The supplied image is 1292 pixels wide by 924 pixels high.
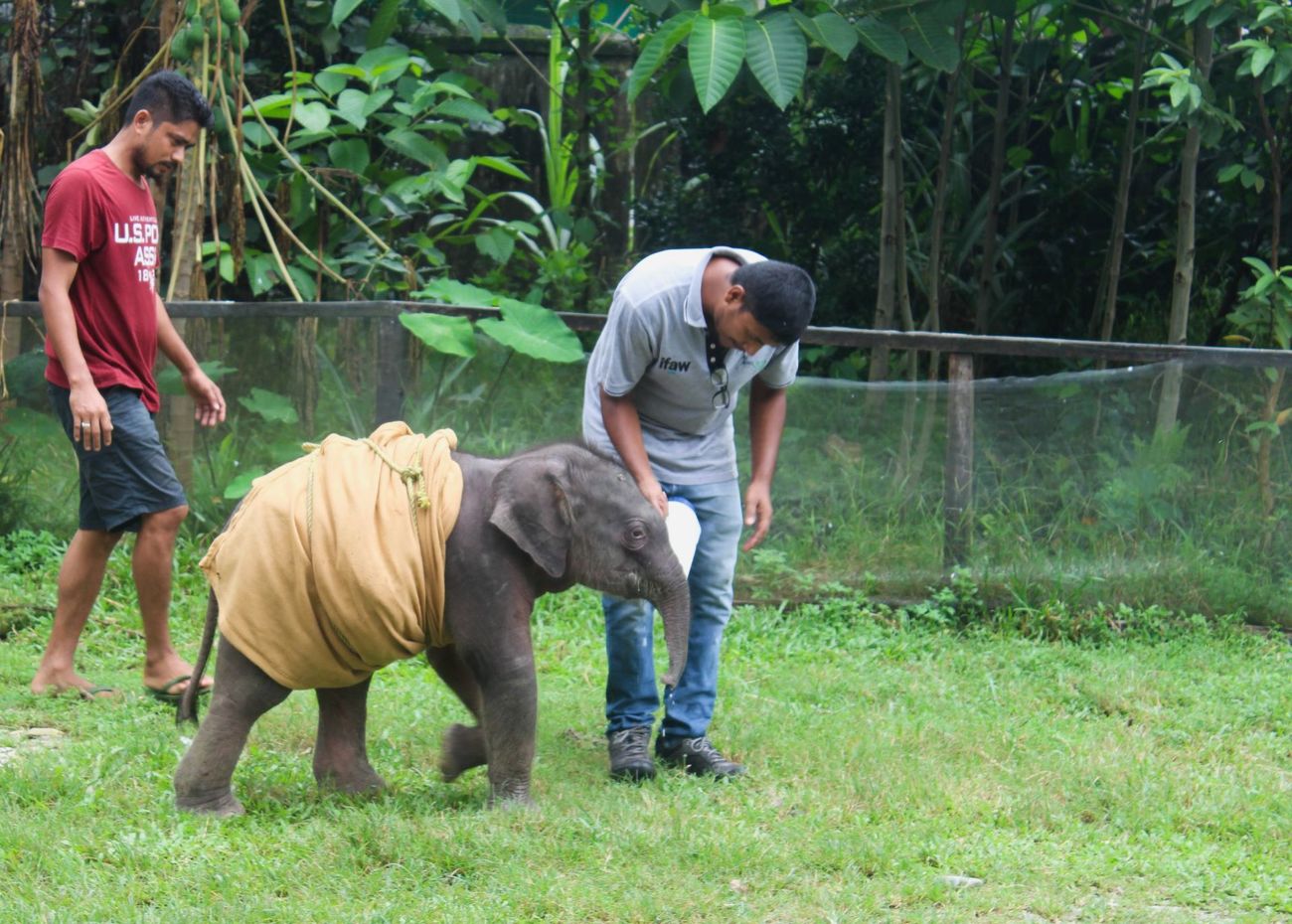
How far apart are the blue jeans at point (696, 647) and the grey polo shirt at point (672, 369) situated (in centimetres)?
14

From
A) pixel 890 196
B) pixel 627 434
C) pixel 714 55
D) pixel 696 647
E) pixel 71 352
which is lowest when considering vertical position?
pixel 696 647

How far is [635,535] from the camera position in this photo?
470 cm

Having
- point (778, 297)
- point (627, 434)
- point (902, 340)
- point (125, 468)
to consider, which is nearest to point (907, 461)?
point (902, 340)

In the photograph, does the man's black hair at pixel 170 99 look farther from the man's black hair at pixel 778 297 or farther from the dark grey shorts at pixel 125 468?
the man's black hair at pixel 778 297

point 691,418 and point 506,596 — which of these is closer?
point 506,596

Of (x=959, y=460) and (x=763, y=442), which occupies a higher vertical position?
(x=763, y=442)

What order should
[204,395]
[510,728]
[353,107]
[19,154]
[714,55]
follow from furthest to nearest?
[353,107] < [19,154] < [714,55] < [204,395] < [510,728]

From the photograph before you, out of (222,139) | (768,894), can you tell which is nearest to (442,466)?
(768,894)

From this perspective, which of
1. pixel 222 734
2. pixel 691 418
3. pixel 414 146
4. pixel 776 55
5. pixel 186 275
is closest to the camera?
pixel 222 734

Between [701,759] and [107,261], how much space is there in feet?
9.46

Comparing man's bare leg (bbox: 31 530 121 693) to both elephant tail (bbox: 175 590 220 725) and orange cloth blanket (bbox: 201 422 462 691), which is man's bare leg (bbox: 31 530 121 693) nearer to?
elephant tail (bbox: 175 590 220 725)

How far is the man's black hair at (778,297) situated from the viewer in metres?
4.64

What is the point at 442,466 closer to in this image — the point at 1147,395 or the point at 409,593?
the point at 409,593

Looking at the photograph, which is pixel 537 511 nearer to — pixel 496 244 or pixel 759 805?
pixel 759 805
